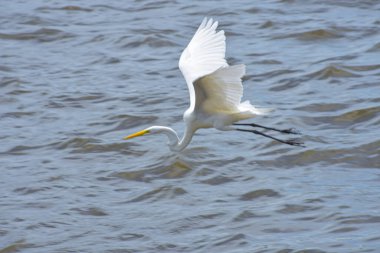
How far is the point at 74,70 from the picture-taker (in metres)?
12.5

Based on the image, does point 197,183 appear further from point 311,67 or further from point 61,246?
point 311,67

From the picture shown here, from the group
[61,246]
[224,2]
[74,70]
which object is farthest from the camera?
[224,2]

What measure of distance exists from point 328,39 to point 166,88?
2437 mm

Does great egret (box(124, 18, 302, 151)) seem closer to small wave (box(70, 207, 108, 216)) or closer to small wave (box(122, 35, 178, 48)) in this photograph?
small wave (box(70, 207, 108, 216))

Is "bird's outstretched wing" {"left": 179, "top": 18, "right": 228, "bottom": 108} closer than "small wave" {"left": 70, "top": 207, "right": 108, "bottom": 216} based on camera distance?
Yes

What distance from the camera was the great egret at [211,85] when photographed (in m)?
7.36

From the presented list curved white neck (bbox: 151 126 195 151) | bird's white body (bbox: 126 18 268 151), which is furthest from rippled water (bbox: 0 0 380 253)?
bird's white body (bbox: 126 18 268 151)

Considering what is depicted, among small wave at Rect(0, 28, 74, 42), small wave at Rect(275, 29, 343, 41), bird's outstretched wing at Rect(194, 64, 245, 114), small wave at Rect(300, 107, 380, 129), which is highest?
bird's outstretched wing at Rect(194, 64, 245, 114)

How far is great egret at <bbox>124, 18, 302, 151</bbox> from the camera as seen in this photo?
7.36 meters

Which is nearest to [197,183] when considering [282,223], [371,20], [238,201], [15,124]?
[238,201]

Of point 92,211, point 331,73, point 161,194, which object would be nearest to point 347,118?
point 331,73

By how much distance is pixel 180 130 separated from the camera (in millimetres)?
10383

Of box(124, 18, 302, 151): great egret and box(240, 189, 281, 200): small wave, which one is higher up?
box(124, 18, 302, 151): great egret

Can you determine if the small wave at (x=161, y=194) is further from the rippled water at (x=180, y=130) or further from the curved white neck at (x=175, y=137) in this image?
the curved white neck at (x=175, y=137)
